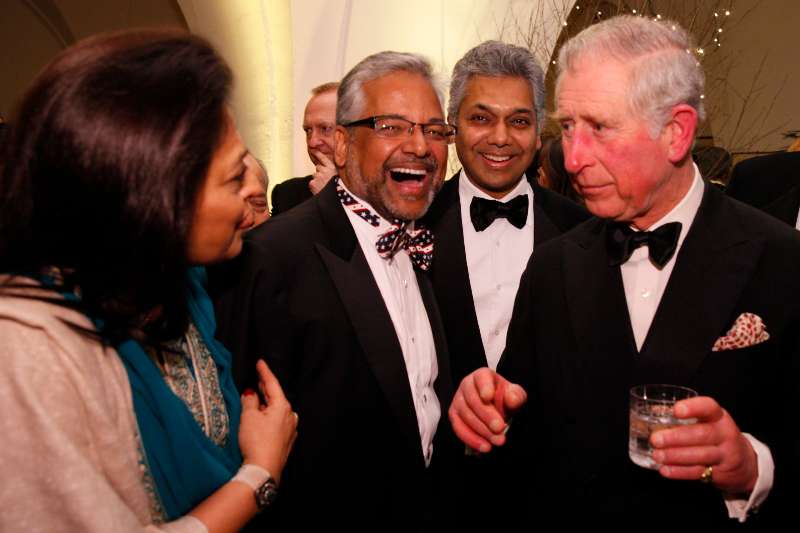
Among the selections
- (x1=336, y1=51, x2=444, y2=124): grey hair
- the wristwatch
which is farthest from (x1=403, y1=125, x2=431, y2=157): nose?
the wristwatch

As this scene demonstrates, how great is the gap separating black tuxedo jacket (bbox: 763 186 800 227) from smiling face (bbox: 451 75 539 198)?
4.06 feet

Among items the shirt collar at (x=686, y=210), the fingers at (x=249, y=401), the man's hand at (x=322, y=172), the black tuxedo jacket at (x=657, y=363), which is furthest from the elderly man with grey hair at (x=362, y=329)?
the man's hand at (x=322, y=172)

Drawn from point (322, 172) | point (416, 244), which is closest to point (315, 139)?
point (322, 172)

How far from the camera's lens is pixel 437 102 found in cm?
246

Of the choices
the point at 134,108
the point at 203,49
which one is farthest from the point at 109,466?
the point at 203,49

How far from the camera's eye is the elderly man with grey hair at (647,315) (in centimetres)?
166

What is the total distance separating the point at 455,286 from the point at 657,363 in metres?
1.28

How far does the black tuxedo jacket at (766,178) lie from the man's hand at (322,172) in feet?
7.54

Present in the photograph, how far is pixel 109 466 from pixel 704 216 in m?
1.64

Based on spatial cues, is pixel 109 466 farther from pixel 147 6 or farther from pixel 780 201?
pixel 147 6

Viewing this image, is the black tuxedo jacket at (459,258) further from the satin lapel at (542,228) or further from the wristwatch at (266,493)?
the wristwatch at (266,493)

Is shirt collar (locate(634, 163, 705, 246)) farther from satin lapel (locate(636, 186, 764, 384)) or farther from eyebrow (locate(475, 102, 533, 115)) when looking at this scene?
eyebrow (locate(475, 102, 533, 115))

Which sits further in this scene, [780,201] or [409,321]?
[780,201]

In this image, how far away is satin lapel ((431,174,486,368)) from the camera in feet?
9.28
